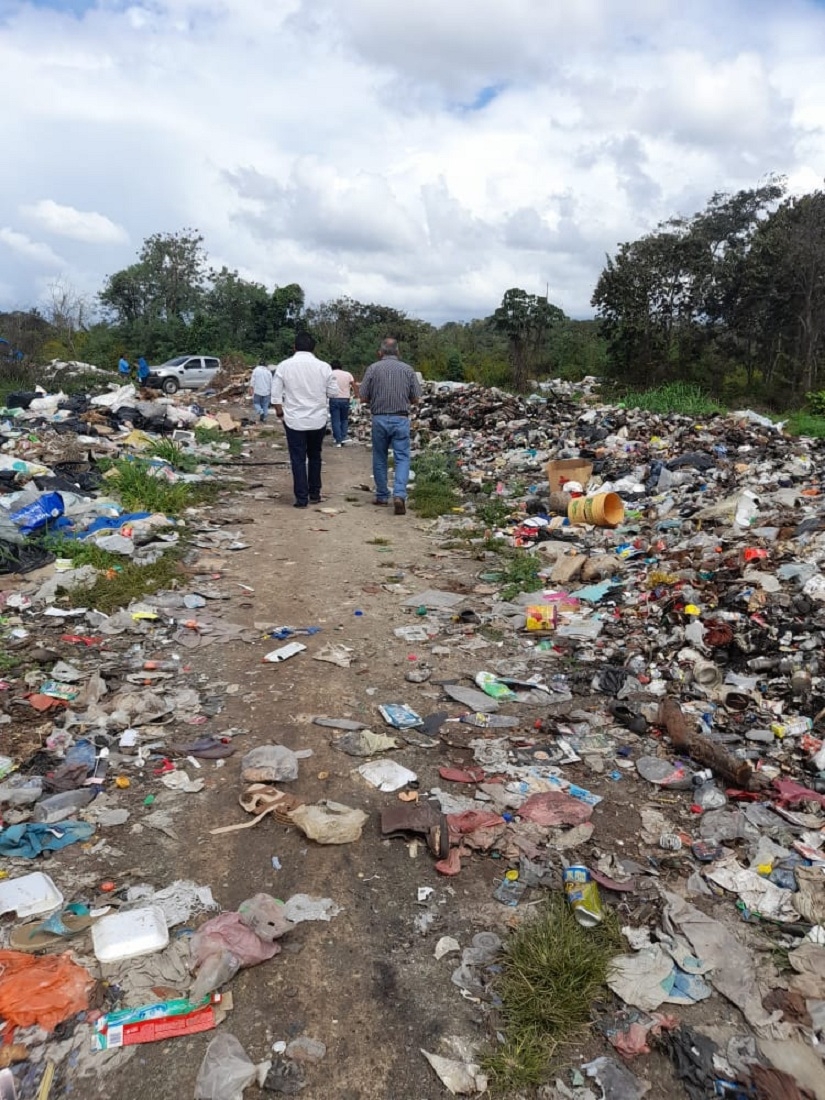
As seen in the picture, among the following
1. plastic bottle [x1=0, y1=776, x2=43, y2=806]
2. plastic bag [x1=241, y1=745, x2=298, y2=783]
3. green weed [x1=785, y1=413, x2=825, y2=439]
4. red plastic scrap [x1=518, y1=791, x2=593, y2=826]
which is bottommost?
red plastic scrap [x1=518, y1=791, x2=593, y2=826]

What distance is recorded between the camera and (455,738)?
10.1 feet

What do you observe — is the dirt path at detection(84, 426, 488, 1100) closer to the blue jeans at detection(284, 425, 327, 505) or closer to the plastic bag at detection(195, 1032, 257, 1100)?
the plastic bag at detection(195, 1032, 257, 1100)

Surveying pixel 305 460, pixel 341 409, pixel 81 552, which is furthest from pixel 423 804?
pixel 341 409

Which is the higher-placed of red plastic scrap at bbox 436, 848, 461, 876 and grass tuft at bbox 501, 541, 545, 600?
grass tuft at bbox 501, 541, 545, 600

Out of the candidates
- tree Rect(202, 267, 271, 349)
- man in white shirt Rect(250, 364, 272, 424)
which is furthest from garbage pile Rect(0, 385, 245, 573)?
tree Rect(202, 267, 271, 349)

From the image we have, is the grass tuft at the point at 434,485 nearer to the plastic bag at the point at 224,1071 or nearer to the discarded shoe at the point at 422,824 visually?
the discarded shoe at the point at 422,824

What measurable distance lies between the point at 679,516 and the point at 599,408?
5348 millimetres

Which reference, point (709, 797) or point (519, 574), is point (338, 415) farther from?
point (709, 797)

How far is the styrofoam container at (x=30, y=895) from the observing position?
1998 millimetres

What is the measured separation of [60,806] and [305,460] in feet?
16.2

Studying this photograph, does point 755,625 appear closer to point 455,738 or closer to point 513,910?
point 455,738

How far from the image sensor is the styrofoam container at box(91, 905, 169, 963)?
1.88 m

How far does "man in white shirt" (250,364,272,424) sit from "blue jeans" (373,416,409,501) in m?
5.94

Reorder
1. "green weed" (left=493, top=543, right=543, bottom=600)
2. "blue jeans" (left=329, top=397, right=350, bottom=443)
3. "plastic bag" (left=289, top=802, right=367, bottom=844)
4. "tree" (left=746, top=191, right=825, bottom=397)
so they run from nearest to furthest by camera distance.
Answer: "plastic bag" (left=289, top=802, right=367, bottom=844), "green weed" (left=493, top=543, right=543, bottom=600), "blue jeans" (left=329, top=397, right=350, bottom=443), "tree" (left=746, top=191, right=825, bottom=397)
